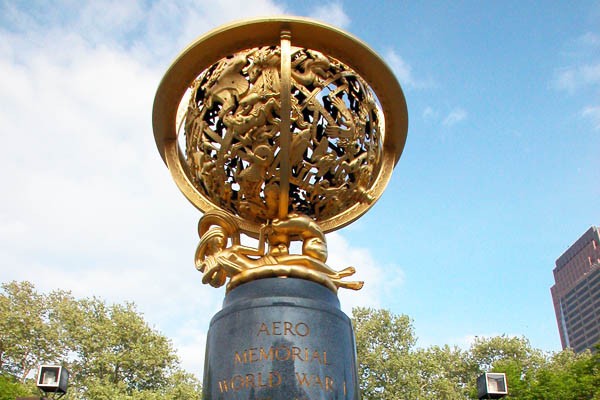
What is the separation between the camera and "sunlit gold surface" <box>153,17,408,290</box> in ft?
20.9

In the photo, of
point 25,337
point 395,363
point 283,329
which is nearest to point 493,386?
point 283,329

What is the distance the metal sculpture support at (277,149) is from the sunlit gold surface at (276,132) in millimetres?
14

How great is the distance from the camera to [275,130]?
6305 mm

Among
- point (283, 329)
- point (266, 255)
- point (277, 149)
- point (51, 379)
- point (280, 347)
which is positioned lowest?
point (280, 347)

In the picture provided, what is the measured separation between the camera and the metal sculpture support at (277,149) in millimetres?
6184

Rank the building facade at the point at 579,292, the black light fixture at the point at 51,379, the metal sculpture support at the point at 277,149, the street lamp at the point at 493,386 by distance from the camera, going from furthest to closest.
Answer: the building facade at the point at 579,292, the street lamp at the point at 493,386, the black light fixture at the point at 51,379, the metal sculpture support at the point at 277,149


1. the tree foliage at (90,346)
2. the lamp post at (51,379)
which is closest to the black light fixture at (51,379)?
the lamp post at (51,379)

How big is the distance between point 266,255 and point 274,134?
56.8 inches

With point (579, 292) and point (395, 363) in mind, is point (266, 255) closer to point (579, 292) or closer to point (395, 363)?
point (395, 363)

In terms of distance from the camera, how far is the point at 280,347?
18.0ft

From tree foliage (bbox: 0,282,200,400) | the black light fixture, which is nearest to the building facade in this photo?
tree foliage (bbox: 0,282,200,400)

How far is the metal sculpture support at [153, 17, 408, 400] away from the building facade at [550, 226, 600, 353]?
126 meters

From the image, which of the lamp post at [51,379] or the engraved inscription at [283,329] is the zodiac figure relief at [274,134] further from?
the lamp post at [51,379]

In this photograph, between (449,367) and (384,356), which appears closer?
(384,356)
